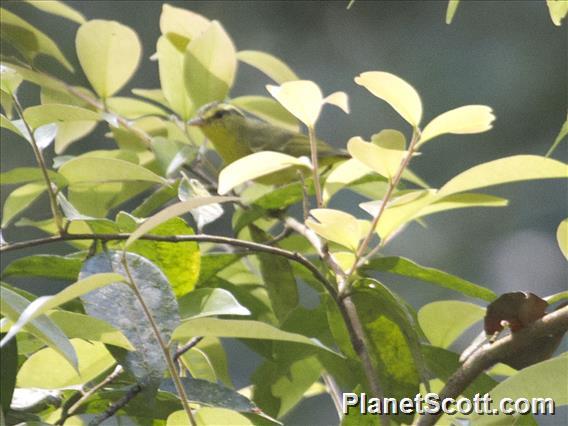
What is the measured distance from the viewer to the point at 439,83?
Answer: 359 centimetres

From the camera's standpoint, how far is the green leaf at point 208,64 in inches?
36.7

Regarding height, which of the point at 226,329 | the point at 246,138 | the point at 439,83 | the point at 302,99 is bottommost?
the point at 439,83

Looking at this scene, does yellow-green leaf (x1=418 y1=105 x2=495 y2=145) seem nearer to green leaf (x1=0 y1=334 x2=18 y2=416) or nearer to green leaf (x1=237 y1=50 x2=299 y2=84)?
green leaf (x1=0 y1=334 x2=18 y2=416)

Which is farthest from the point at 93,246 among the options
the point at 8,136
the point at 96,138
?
the point at 96,138

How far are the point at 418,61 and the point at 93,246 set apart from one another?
10.5ft

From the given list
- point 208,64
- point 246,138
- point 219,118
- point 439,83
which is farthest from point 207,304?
point 439,83

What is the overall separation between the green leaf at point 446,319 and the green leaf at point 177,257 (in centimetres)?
17

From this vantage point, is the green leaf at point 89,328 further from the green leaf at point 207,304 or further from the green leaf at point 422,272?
the green leaf at point 422,272

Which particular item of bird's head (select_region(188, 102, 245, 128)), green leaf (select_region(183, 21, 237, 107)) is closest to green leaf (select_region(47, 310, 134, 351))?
green leaf (select_region(183, 21, 237, 107))

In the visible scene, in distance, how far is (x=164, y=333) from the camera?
56 centimetres

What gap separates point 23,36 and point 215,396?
0.51 metres

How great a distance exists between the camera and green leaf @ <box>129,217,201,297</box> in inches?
27.1

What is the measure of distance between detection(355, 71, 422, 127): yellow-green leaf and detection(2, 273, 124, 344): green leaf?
20 centimetres

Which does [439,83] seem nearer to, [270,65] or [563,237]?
[270,65]
